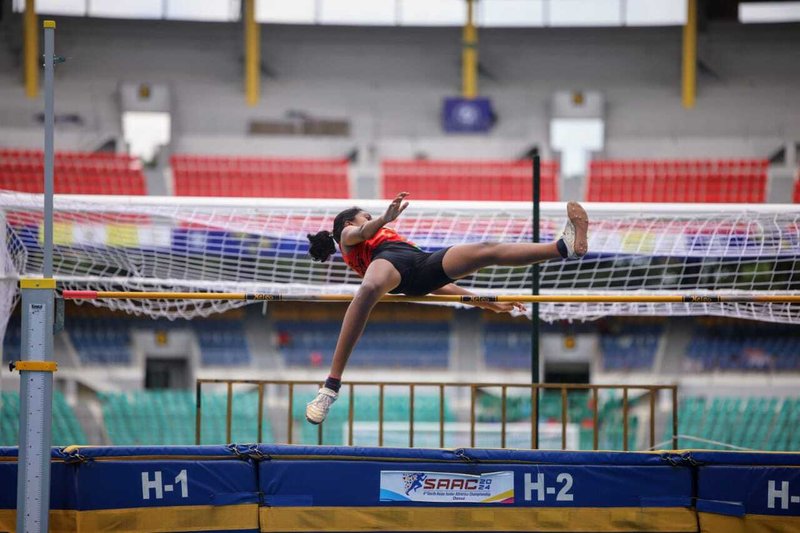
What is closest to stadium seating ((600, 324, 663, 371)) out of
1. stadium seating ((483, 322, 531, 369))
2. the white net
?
stadium seating ((483, 322, 531, 369))

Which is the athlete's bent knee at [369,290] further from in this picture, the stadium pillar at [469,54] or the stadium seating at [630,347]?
the stadium pillar at [469,54]

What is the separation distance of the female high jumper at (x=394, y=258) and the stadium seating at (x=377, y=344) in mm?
9213

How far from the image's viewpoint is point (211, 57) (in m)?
19.4

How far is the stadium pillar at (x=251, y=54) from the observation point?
1834 centimetres

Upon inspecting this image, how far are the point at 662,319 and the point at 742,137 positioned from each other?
5.01m

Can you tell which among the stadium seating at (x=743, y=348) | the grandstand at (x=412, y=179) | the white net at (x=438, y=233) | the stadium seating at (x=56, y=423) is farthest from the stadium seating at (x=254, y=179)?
the white net at (x=438, y=233)

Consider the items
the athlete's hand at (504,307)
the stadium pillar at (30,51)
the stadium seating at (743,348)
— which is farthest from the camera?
the stadium pillar at (30,51)

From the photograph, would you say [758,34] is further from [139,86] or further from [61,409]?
[61,409]

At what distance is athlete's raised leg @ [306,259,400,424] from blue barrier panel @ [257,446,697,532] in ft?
1.41

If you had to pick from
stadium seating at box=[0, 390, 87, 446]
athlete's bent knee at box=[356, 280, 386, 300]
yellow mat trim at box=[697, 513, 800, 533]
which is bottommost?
stadium seating at box=[0, 390, 87, 446]

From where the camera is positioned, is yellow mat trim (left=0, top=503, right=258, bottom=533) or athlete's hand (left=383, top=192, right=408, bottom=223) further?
yellow mat trim (left=0, top=503, right=258, bottom=533)

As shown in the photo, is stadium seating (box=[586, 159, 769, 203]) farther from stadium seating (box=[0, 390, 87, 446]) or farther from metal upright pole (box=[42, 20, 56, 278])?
metal upright pole (box=[42, 20, 56, 278])

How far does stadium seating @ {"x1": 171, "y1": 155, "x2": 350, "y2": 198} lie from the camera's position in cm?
1658

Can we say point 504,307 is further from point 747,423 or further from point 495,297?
point 747,423
